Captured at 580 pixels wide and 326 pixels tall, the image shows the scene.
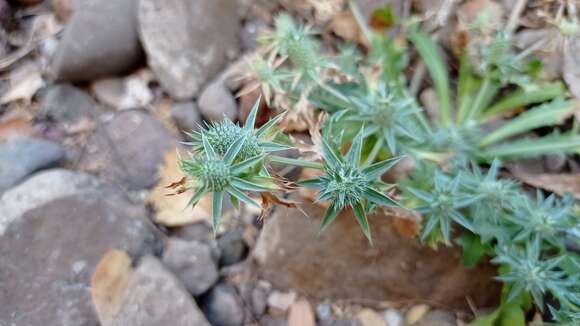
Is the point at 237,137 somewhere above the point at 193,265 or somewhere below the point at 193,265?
above

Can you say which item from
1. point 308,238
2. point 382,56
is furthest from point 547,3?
point 308,238

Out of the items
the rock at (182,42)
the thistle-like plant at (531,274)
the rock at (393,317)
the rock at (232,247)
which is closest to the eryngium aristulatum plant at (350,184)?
the thistle-like plant at (531,274)

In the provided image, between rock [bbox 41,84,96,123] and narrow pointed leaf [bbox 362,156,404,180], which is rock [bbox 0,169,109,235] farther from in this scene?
narrow pointed leaf [bbox 362,156,404,180]

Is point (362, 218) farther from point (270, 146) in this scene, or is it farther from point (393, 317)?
point (393, 317)

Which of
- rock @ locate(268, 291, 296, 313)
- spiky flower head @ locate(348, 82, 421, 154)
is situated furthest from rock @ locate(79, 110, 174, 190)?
spiky flower head @ locate(348, 82, 421, 154)

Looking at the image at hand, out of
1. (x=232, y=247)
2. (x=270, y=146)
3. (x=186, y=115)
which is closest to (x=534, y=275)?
(x=270, y=146)

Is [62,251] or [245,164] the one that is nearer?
[245,164]

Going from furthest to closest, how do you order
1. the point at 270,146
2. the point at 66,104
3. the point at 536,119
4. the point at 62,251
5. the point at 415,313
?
the point at 66,104, the point at 536,119, the point at 415,313, the point at 62,251, the point at 270,146

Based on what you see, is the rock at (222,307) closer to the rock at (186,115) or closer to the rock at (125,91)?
the rock at (186,115)

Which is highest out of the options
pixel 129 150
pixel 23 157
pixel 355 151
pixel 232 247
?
pixel 355 151
